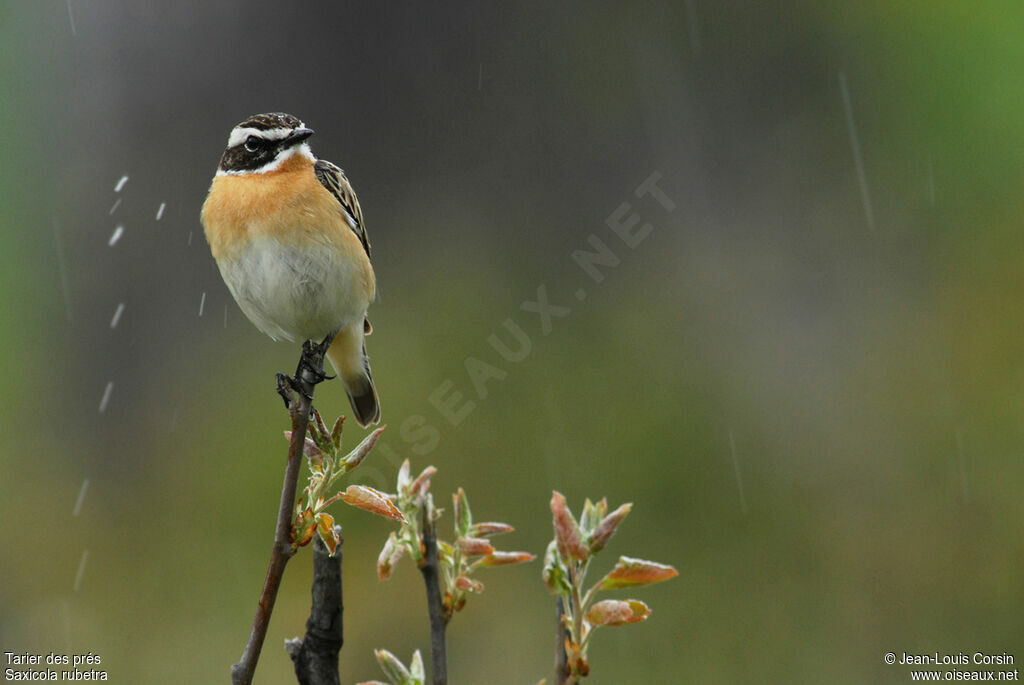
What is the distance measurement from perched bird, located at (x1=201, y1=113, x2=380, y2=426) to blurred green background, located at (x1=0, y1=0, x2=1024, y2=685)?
1.79m

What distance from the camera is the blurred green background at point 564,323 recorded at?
5.73 meters

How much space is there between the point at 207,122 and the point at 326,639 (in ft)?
20.1

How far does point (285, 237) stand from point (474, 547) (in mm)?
2309

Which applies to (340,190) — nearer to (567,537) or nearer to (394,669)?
(394,669)

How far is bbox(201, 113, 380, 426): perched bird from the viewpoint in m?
3.62

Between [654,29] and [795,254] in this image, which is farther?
[654,29]

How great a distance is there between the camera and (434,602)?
4.57 ft

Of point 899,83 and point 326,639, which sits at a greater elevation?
point 899,83

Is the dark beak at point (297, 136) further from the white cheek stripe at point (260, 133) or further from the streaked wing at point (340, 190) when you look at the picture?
the streaked wing at point (340, 190)

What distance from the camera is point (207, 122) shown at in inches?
277

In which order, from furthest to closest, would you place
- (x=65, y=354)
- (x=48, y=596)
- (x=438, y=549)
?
1. (x=65, y=354)
2. (x=48, y=596)
3. (x=438, y=549)

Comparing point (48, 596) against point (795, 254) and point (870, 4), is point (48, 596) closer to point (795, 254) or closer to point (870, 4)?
point (795, 254)

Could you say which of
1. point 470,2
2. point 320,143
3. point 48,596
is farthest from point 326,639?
point 470,2

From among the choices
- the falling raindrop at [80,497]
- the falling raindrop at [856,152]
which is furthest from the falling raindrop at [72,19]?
the falling raindrop at [856,152]
